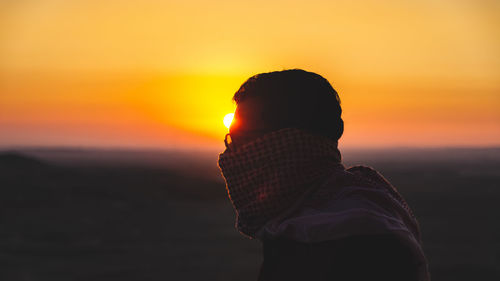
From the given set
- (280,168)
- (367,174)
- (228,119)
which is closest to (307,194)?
(280,168)

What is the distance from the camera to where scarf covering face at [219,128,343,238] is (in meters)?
1.94

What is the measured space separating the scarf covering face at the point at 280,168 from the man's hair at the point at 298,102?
43 mm

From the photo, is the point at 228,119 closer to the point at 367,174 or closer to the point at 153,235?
the point at 367,174

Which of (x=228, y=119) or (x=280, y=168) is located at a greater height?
(x=228, y=119)

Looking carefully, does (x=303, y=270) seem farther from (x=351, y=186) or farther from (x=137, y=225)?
(x=137, y=225)

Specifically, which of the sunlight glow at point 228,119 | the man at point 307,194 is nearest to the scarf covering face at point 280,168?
the man at point 307,194

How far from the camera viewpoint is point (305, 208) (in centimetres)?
190

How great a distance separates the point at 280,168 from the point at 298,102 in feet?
0.75

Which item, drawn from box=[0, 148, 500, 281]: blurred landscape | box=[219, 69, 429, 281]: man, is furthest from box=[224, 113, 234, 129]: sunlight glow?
box=[0, 148, 500, 281]: blurred landscape

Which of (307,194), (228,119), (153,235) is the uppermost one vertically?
(228,119)

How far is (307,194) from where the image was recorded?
1.92 meters

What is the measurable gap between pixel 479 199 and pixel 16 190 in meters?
32.7

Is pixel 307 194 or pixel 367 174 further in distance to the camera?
pixel 367 174

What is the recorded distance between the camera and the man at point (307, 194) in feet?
5.47
